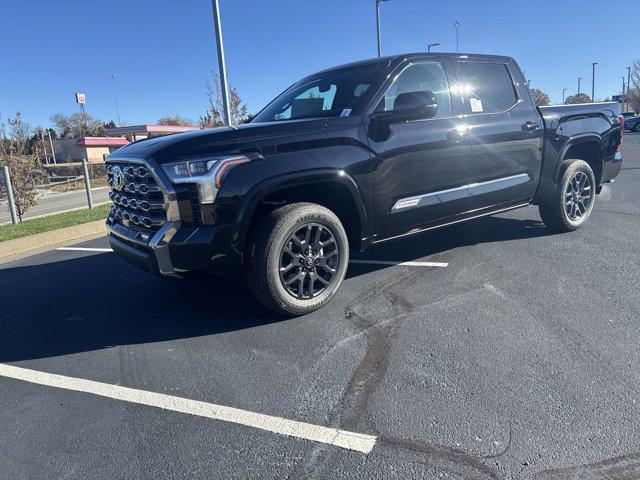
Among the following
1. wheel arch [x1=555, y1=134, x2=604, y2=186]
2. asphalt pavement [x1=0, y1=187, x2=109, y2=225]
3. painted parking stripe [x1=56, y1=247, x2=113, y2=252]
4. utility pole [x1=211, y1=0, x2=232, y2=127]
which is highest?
utility pole [x1=211, y1=0, x2=232, y2=127]

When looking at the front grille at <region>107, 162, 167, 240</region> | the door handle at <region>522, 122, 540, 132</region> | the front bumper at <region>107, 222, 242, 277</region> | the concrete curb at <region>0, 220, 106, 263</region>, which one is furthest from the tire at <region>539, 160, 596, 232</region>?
the concrete curb at <region>0, 220, 106, 263</region>

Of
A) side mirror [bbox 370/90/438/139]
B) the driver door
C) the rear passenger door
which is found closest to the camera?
side mirror [bbox 370/90/438/139]

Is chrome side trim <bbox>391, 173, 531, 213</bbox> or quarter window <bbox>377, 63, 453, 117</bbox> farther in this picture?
quarter window <bbox>377, 63, 453, 117</bbox>

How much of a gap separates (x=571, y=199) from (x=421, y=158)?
270cm

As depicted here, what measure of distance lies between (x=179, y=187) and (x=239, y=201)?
0.42 m

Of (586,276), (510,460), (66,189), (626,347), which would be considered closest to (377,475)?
(510,460)

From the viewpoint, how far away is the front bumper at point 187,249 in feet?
11.3

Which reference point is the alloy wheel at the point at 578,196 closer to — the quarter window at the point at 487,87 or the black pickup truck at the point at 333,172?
the black pickup truck at the point at 333,172

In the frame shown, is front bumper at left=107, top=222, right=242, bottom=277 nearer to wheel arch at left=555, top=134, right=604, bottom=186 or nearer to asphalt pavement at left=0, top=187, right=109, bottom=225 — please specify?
wheel arch at left=555, top=134, right=604, bottom=186

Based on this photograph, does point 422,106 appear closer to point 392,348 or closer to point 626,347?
point 392,348

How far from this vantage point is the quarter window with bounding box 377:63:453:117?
14.9 ft

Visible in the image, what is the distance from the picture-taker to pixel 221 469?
7.34 feet

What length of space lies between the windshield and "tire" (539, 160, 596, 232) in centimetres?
280

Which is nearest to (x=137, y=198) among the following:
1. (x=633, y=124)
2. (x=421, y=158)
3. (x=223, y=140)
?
(x=223, y=140)
